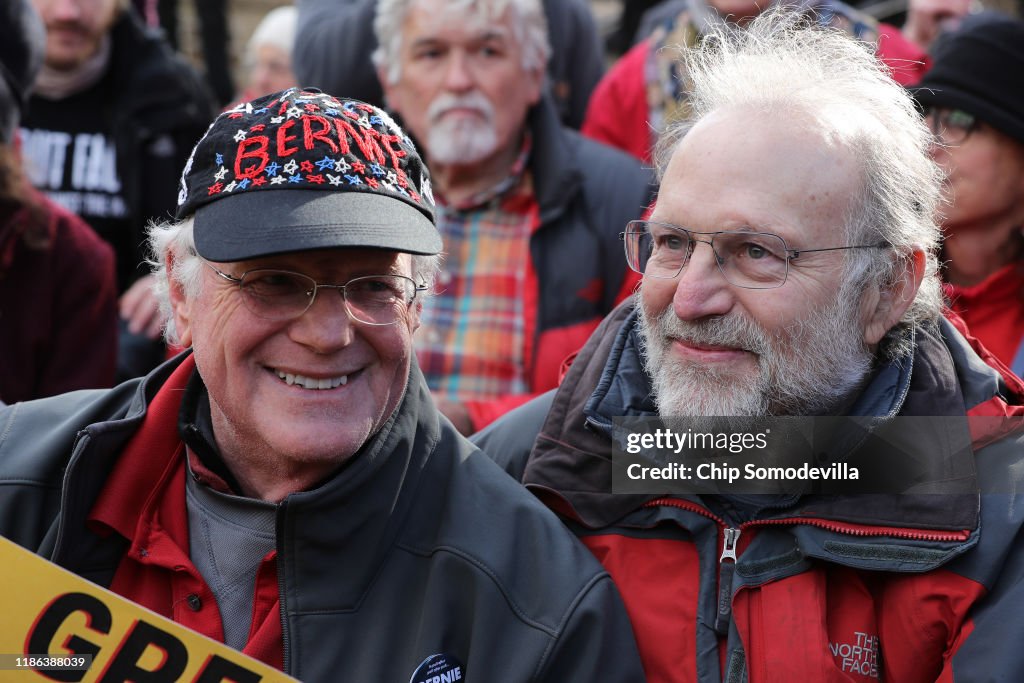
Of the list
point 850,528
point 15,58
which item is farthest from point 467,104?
point 850,528

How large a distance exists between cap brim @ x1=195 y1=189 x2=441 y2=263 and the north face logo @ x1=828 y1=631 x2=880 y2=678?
1.14 meters

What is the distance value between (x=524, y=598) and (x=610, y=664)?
21 cm

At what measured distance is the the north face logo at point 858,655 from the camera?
2.52 metres

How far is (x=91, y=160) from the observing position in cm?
523

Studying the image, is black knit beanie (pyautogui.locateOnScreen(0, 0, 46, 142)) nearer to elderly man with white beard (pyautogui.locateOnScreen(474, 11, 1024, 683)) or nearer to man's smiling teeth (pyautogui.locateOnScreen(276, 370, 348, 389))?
man's smiling teeth (pyautogui.locateOnScreen(276, 370, 348, 389))

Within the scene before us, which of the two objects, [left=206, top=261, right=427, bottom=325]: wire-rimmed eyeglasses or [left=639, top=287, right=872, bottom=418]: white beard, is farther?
[left=639, top=287, right=872, bottom=418]: white beard

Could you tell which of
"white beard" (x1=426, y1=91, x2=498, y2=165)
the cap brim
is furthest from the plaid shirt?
the cap brim

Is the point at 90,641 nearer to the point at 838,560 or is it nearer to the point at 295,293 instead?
the point at 295,293

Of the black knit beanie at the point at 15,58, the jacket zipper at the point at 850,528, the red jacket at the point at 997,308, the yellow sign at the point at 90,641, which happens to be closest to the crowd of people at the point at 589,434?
the jacket zipper at the point at 850,528

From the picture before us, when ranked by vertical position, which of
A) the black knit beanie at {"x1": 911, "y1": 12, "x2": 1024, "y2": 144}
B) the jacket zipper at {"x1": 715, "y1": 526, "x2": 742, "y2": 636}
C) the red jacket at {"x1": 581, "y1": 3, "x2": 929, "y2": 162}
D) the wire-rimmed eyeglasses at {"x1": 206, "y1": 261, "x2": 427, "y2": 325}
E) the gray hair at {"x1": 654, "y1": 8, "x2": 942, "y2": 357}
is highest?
the red jacket at {"x1": 581, "y1": 3, "x2": 929, "y2": 162}

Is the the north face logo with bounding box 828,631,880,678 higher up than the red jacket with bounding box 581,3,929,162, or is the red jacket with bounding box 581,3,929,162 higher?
the red jacket with bounding box 581,3,929,162

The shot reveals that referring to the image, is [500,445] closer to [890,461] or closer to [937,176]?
[890,461]

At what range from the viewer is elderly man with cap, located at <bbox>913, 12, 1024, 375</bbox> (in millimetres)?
3621

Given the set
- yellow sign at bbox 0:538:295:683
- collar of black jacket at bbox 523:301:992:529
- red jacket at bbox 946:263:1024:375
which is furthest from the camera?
red jacket at bbox 946:263:1024:375
